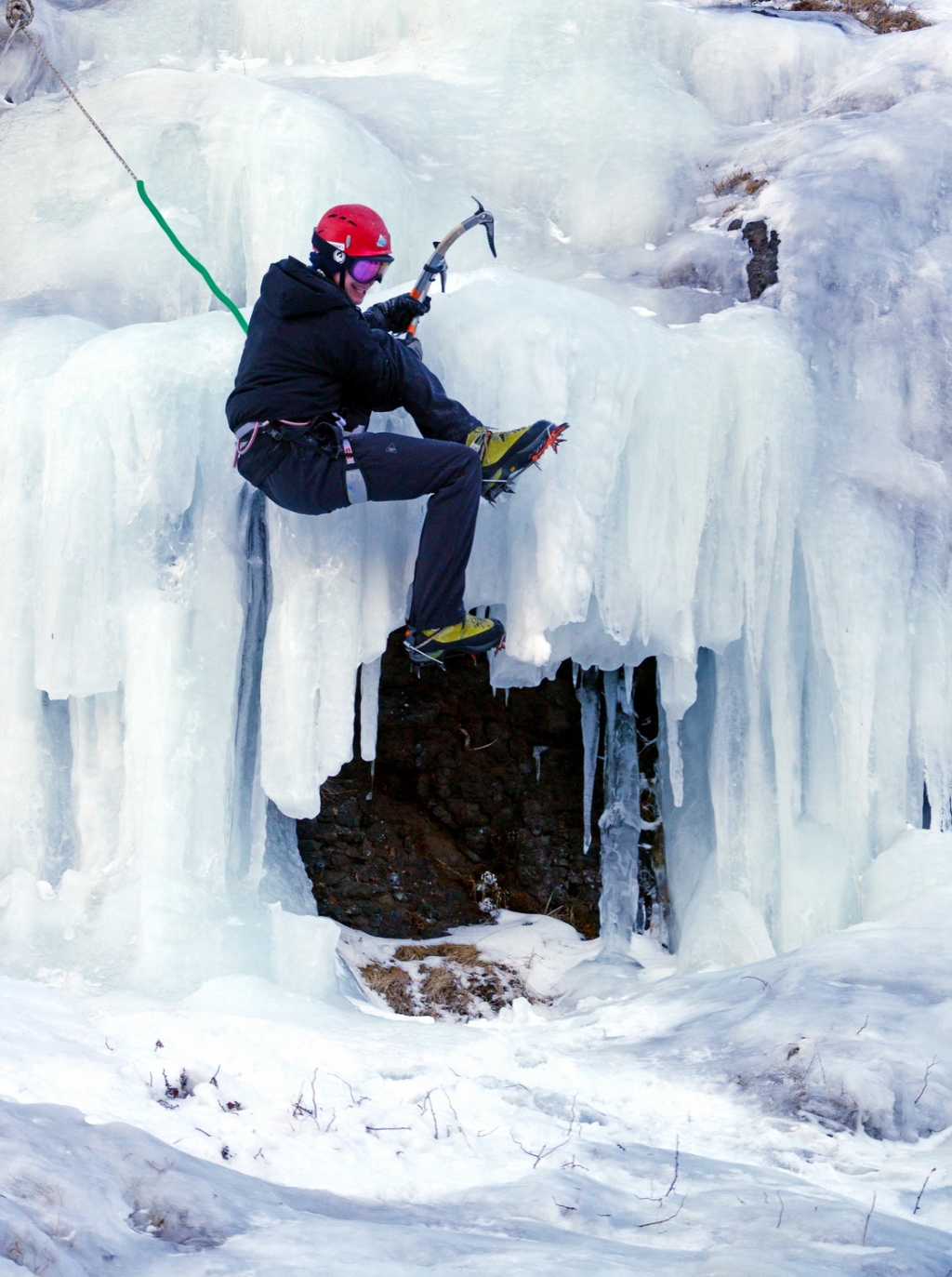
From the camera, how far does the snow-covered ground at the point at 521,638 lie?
3.69 metres

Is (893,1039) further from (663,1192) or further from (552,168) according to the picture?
(552,168)

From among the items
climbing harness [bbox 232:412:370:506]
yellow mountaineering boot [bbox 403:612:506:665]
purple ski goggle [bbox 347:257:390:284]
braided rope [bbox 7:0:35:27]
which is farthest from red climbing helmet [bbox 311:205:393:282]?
braided rope [bbox 7:0:35:27]

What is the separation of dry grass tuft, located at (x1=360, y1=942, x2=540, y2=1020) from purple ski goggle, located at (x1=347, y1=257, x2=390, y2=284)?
12.9 feet

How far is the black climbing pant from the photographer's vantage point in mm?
5488

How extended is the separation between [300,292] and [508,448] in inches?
44.2

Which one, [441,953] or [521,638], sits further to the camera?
[441,953]

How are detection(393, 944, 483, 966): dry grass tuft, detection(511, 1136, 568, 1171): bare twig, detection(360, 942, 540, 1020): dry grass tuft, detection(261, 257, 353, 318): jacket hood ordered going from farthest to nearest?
detection(393, 944, 483, 966): dry grass tuft
detection(360, 942, 540, 1020): dry grass tuft
detection(261, 257, 353, 318): jacket hood
detection(511, 1136, 568, 1171): bare twig

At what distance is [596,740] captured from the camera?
873cm

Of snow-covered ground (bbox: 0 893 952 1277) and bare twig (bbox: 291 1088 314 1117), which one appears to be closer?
snow-covered ground (bbox: 0 893 952 1277)

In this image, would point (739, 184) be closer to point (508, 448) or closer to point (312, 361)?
point (508, 448)

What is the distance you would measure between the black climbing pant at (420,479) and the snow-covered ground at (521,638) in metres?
0.61

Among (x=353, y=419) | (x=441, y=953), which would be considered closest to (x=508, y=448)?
(x=353, y=419)

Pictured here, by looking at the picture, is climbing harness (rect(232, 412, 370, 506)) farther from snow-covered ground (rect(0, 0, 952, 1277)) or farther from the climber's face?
snow-covered ground (rect(0, 0, 952, 1277))

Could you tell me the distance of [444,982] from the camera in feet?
25.0
